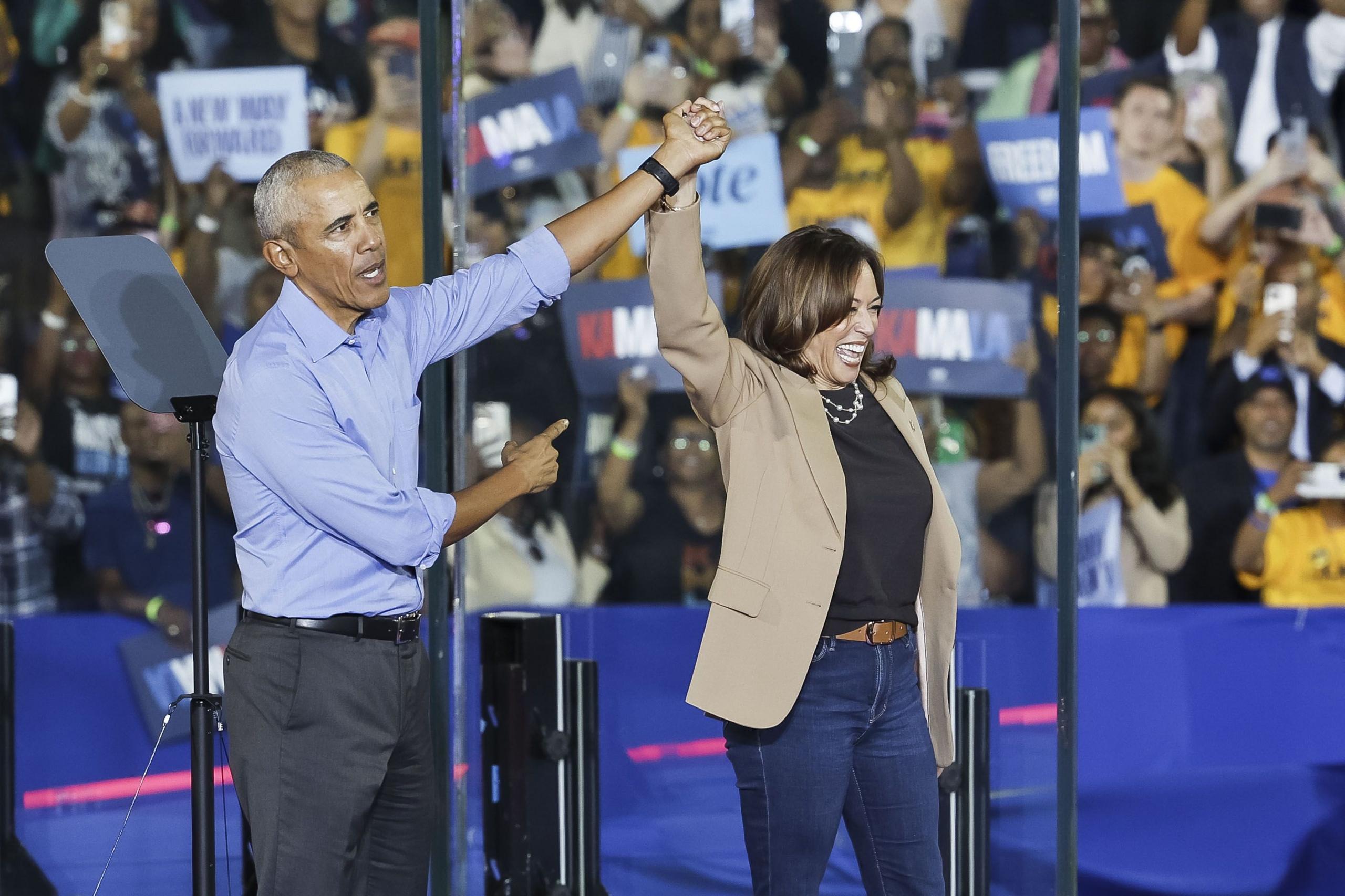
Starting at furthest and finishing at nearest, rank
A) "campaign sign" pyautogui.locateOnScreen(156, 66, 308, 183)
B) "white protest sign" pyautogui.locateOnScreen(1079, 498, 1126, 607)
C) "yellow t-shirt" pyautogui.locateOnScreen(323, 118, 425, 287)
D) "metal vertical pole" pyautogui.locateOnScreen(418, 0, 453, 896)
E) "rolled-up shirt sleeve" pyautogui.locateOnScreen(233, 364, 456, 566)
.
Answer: "white protest sign" pyautogui.locateOnScreen(1079, 498, 1126, 607), "campaign sign" pyautogui.locateOnScreen(156, 66, 308, 183), "yellow t-shirt" pyautogui.locateOnScreen(323, 118, 425, 287), "metal vertical pole" pyautogui.locateOnScreen(418, 0, 453, 896), "rolled-up shirt sleeve" pyautogui.locateOnScreen(233, 364, 456, 566)

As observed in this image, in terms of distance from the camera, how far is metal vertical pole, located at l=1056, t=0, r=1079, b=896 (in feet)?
7.80

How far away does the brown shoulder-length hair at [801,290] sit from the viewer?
1869 mm

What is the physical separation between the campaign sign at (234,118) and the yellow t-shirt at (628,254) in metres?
0.77

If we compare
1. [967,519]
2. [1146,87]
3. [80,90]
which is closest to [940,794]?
[967,519]

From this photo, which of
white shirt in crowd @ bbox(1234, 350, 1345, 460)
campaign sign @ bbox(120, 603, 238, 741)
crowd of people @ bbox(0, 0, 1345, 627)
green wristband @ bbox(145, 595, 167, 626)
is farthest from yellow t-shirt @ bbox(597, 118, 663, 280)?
white shirt in crowd @ bbox(1234, 350, 1345, 460)

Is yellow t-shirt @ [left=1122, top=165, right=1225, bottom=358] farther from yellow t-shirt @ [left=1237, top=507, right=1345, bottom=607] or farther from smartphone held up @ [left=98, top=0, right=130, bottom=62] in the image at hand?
smartphone held up @ [left=98, top=0, right=130, bottom=62]

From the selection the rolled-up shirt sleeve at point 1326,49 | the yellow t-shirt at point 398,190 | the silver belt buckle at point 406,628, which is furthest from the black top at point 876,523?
the rolled-up shirt sleeve at point 1326,49

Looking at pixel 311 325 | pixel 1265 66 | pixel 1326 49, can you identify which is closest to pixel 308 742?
pixel 311 325

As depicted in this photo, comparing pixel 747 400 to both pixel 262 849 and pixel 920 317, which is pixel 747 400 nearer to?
pixel 262 849

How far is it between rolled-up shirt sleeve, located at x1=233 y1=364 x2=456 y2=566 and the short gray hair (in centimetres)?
19

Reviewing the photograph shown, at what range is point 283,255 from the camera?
183cm

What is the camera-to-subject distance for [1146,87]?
3.43m

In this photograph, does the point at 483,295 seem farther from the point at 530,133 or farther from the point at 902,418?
the point at 530,133

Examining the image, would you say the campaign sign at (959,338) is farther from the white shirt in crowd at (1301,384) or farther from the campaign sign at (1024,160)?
the white shirt in crowd at (1301,384)
